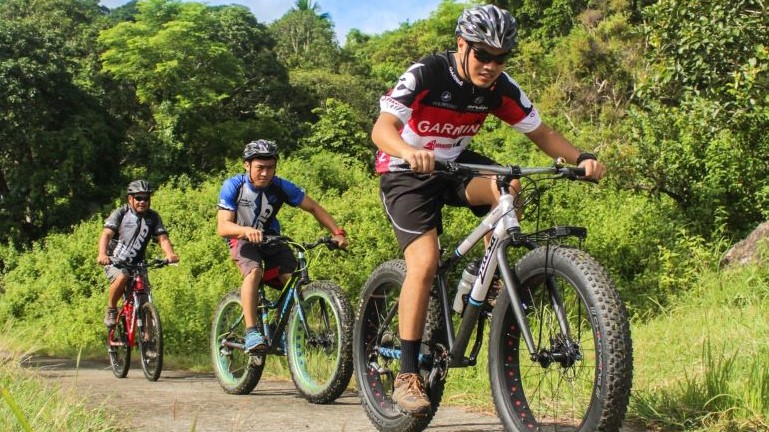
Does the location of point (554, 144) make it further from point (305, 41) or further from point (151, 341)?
point (305, 41)

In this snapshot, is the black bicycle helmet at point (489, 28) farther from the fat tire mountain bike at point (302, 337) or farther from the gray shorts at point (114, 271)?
the gray shorts at point (114, 271)

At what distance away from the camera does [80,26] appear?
3738cm

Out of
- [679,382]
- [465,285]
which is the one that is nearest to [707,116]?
[679,382]

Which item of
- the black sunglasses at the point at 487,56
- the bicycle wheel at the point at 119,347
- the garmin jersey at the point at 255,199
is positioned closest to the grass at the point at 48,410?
the garmin jersey at the point at 255,199

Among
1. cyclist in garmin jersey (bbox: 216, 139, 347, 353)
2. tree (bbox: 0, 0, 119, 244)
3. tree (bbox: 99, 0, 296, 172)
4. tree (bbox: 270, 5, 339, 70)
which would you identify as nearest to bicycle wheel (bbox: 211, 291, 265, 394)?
cyclist in garmin jersey (bbox: 216, 139, 347, 353)

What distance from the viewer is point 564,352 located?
3252 millimetres

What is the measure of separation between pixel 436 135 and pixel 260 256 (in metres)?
2.94

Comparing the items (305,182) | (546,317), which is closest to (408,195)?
(546,317)

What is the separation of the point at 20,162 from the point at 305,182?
45.1 feet

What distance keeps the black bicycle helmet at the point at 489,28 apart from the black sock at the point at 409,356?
1502 millimetres

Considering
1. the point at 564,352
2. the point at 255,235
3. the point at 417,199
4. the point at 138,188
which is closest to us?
the point at 564,352

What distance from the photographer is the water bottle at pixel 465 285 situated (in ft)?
12.7

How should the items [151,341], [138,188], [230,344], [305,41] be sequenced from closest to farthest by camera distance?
[230,344] → [151,341] → [138,188] → [305,41]

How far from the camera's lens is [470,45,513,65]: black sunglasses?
3.70m
